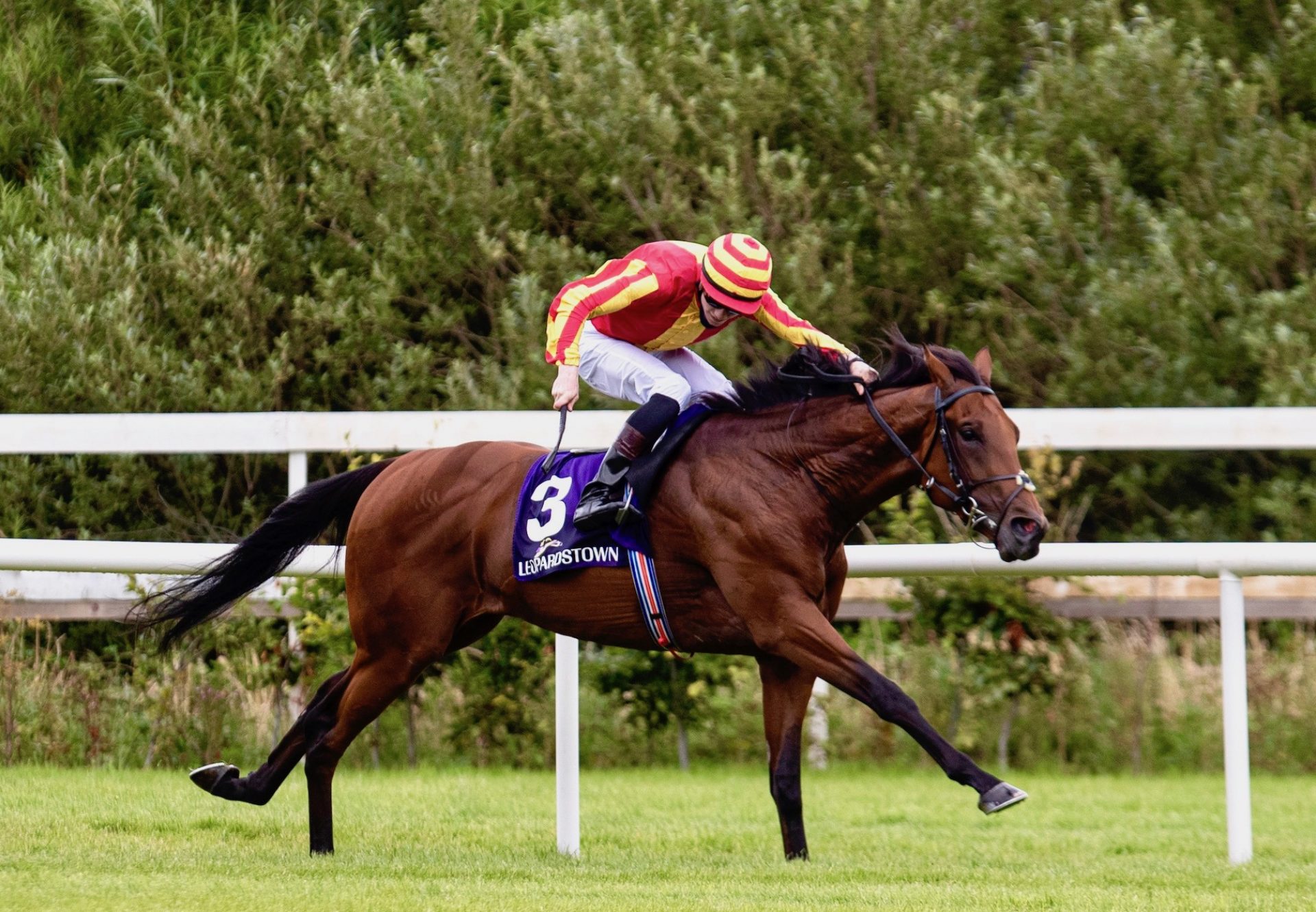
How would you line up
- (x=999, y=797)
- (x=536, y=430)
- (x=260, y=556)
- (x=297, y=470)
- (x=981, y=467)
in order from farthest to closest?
(x=536, y=430) → (x=297, y=470) → (x=260, y=556) → (x=981, y=467) → (x=999, y=797)

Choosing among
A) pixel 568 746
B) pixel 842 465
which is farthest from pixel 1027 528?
pixel 568 746

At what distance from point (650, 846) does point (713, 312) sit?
1737 mm

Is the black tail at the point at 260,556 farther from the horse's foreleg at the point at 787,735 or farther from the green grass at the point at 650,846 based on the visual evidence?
the horse's foreleg at the point at 787,735

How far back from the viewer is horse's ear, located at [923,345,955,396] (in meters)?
4.74

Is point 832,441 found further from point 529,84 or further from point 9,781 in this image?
point 529,84

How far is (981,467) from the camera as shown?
4594 mm

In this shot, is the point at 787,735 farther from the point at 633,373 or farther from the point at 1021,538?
the point at 633,373

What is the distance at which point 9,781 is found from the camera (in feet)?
19.9

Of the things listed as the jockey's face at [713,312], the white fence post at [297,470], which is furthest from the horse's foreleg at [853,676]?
the white fence post at [297,470]

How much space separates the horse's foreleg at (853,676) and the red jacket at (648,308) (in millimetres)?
940

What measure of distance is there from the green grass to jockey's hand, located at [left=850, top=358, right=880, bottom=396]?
4.65 feet

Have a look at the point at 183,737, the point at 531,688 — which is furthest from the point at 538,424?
the point at 183,737

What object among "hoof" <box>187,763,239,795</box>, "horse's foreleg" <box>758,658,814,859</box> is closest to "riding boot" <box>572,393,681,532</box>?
"horse's foreleg" <box>758,658,814,859</box>

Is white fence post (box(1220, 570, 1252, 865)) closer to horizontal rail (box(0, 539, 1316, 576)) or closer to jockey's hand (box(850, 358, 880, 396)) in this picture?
horizontal rail (box(0, 539, 1316, 576))
